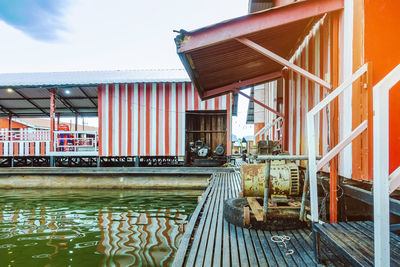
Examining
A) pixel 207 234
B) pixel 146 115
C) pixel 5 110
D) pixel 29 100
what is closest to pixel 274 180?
pixel 207 234

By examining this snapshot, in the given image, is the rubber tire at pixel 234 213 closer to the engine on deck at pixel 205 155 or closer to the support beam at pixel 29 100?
the engine on deck at pixel 205 155

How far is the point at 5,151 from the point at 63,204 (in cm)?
637

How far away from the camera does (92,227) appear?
20.0 ft

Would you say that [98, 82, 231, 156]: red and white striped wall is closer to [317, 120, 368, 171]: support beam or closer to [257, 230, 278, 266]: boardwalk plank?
[257, 230, 278, 266]: boardwalk plank

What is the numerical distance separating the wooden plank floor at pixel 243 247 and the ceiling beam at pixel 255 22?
9.34 feet

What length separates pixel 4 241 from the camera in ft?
17.2

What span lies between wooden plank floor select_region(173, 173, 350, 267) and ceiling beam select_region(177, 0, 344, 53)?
2848 mm

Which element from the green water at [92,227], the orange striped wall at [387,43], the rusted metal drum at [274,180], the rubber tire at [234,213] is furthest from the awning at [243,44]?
the green water at [92,227]

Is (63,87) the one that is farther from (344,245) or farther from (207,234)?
(344,245)

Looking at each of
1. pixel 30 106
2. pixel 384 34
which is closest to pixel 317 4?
pixel 384 34

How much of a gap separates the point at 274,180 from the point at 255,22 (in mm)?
2536

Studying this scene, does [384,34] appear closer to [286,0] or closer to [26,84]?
[286,0]

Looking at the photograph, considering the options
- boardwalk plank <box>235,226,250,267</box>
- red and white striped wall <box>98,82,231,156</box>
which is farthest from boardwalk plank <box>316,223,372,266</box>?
red and white striped wall <box>98,82,231,156</box>

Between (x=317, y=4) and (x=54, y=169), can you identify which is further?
(x=54, y=169)
